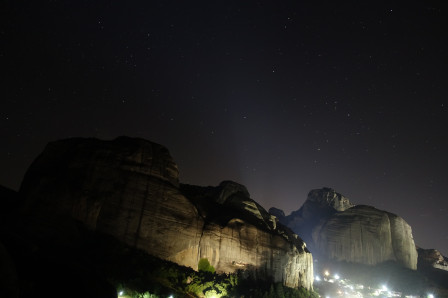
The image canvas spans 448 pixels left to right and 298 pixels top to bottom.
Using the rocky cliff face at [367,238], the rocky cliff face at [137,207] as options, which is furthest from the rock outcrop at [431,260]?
the rocky cliff face at [137,207]

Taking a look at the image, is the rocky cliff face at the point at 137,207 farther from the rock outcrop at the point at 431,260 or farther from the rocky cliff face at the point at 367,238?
the rock outcrop at the point at 431,260

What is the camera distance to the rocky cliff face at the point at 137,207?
3262 cm

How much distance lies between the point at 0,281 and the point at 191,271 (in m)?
29.5

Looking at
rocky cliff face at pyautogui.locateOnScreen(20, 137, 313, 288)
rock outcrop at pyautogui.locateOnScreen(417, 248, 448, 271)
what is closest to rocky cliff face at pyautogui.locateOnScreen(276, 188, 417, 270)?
rock outcrop at pyautogui.locateOnScreen(417, 248, 448, 271)

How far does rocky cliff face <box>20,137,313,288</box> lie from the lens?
32.6 meters

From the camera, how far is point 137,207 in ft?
118

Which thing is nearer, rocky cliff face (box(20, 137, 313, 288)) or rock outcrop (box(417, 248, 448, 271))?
rocky cliff face (box(20, 137, 313, 288))

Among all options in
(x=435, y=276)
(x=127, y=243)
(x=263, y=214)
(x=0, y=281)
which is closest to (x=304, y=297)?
(x=263, y=214)

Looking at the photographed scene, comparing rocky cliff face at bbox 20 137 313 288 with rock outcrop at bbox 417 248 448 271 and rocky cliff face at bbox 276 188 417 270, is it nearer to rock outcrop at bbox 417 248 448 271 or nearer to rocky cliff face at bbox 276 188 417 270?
rocky cliff face at bbox 276 188 417 270

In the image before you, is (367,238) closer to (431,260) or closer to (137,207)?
(431,260)

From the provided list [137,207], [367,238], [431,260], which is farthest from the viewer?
[431,260]

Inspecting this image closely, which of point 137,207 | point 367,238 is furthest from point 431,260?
point 137,207

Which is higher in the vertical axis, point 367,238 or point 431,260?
point 367,238

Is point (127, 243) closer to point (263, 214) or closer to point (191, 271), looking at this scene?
point (191, 271)
